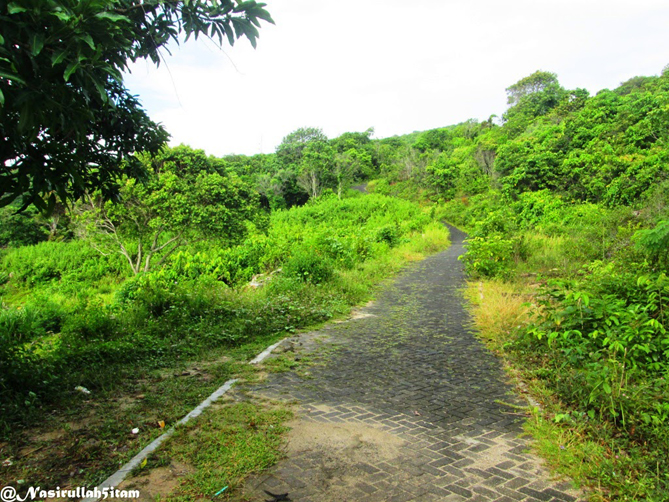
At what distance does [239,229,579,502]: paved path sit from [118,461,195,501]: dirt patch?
52cm

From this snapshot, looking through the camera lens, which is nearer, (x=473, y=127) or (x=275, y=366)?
(x=275, y=366)

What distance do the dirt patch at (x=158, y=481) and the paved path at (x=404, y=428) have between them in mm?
524

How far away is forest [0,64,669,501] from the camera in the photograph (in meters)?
3.70

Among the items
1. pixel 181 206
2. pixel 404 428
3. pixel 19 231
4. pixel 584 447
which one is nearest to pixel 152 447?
pixel 404 428

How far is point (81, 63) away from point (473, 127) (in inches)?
2527

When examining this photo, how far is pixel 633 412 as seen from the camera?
11.5 feet

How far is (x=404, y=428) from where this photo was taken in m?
3.85

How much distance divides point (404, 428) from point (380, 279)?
993 centimetres

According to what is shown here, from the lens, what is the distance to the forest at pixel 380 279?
12.1 ft

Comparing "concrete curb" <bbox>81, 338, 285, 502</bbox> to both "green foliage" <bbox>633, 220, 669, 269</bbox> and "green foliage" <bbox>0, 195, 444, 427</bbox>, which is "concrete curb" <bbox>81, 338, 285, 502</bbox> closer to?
"green foliage" <bbox>0, 195, 444, 427</bbox>

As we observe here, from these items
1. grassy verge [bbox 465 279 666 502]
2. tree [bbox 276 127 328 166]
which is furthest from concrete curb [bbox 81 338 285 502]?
tree [bbox 276 127 328 166]

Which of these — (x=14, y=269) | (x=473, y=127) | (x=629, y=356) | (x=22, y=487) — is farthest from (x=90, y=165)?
(x=473, y=127)

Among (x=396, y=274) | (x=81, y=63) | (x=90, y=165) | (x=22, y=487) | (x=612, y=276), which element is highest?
(x=81, y=63)

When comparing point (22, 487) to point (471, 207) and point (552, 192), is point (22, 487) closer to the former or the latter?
point (552, 192)
